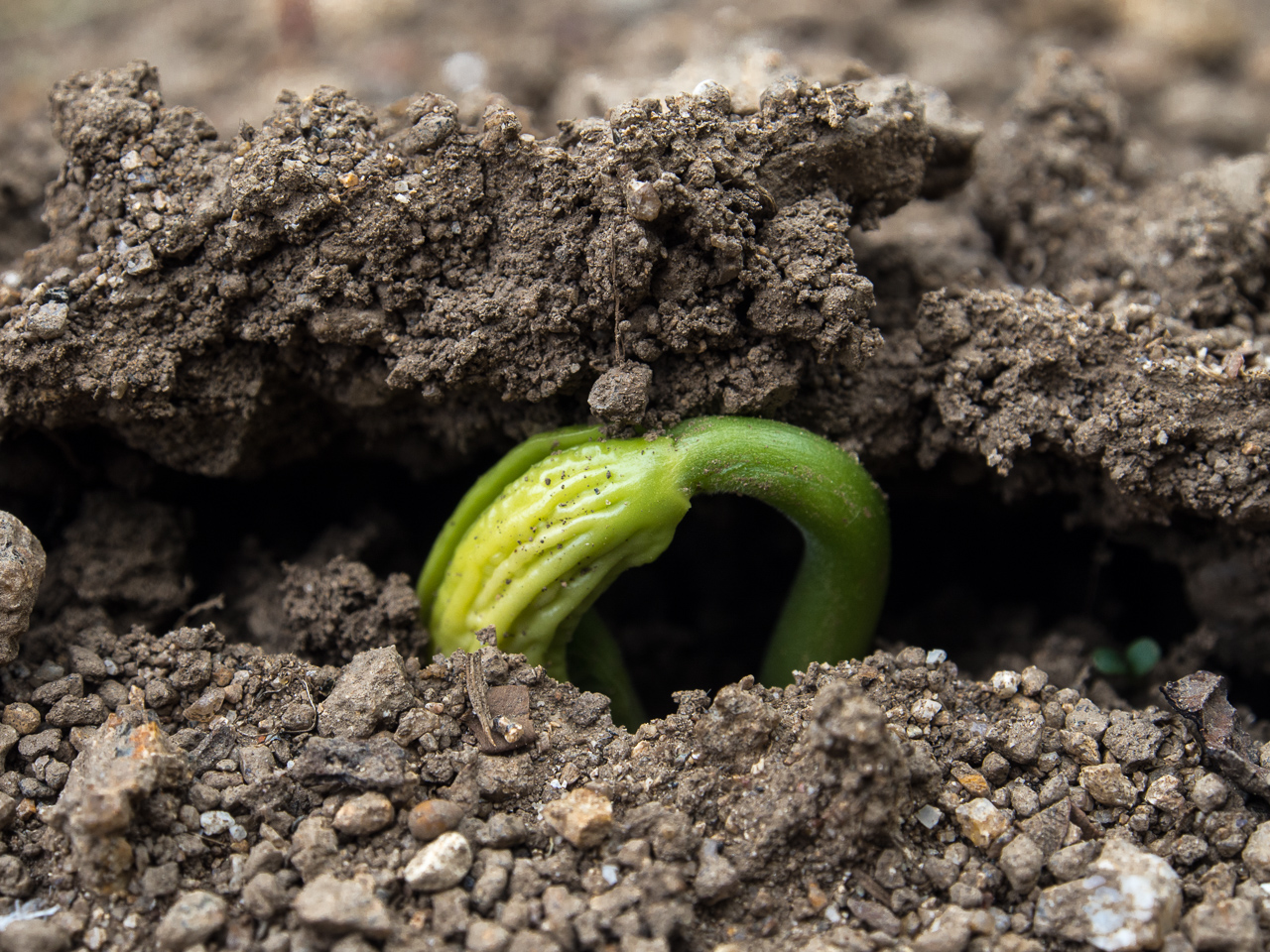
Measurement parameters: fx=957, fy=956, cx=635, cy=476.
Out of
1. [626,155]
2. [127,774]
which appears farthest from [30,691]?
[626,155]

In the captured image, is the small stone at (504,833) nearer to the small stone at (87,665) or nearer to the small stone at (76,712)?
the small stone at (76,712)

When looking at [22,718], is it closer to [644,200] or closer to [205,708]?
[205,708]

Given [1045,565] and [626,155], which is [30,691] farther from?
[1045,565]

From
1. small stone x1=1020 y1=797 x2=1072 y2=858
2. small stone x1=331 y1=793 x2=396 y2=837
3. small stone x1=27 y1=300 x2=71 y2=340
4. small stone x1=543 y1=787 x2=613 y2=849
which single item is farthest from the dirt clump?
small stone x1=1020 y1=797 x2=1072 y2=858

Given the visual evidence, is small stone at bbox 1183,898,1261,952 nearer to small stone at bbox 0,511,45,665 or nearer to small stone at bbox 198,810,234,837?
small stone at bbox 198,810,234,837

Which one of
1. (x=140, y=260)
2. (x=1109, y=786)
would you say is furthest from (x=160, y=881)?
(x=1109, y=786)

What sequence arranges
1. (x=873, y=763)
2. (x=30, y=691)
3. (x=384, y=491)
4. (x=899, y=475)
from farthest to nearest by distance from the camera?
(x=384, y=491) < (x=899, y=475) < (x=30, y=691) < (x=873, y=763)

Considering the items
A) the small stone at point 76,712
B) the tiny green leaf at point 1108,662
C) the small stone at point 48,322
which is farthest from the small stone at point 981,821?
the small stone at point 48,322
